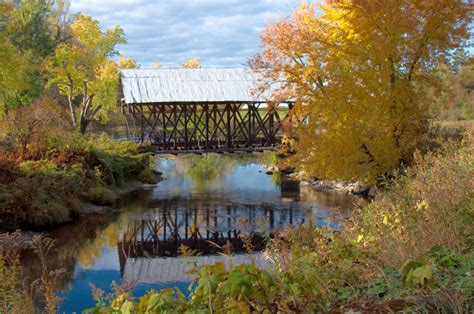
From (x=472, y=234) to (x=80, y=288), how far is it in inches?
289

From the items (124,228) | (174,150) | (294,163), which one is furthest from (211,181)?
(294,163)

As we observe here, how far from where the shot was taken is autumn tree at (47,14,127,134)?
30734 millimetres

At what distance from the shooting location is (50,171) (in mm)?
17406

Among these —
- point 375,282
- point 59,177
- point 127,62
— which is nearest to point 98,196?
point 59,177

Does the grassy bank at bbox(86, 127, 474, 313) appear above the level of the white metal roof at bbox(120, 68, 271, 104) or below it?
below

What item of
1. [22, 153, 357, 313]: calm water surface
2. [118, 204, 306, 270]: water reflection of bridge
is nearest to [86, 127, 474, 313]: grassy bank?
[22, 153, 357, 313]: calm water surface

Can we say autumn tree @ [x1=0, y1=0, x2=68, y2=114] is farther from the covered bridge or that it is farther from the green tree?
the covered bridge

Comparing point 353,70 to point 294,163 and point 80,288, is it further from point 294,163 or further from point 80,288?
point 80,288

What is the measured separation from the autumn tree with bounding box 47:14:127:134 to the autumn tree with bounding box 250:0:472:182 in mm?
19739

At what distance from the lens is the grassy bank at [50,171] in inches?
577

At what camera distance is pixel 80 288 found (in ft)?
32.8

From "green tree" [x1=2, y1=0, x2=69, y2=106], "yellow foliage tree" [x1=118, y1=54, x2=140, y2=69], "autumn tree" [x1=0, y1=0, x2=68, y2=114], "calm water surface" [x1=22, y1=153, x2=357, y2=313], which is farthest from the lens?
"yellow foliage tree" [x1=118, y1=54, x2=140, y2=69]

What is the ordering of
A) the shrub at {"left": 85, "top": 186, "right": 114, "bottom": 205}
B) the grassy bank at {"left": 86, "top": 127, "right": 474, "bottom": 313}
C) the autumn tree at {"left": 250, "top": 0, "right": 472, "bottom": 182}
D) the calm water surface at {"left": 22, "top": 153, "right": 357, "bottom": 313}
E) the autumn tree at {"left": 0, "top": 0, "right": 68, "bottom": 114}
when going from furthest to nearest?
the autumn tree at {"left": 0, "top": 0, "right": 68, "bottom": 114}
the shrub at {"left": 85, "top": 186, "right": 114, "bottom": 205}
the autumn tree at {"left": 250, "top": 0, "right": 472, "bottom": 182}
the calm water surface at {"left": 22, "top": 153, "right": 357, "bottom": 313}
the grassy bank at {"left": 86, "top": 127, "right": 474, "bottom": 313}

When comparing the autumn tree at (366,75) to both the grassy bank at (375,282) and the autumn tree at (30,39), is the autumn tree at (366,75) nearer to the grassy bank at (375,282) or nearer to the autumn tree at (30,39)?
the grassy bank at (375,282)
